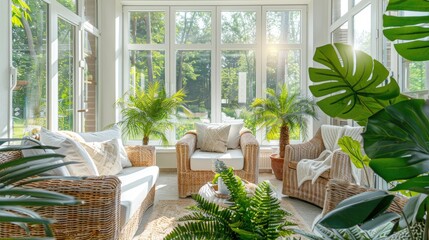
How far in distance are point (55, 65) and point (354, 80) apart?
Result: 138 inches

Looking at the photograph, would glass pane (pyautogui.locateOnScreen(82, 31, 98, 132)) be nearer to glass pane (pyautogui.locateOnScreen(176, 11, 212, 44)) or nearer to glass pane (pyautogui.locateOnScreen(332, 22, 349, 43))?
glass pane (pyautogui.locateOnScreen(176, 11, 212, 44))

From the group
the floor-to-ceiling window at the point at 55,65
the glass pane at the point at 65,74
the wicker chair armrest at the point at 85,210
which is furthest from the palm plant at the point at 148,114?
the wicker chair armrest at the point at 85,210

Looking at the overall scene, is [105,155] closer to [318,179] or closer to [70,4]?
[318,179]

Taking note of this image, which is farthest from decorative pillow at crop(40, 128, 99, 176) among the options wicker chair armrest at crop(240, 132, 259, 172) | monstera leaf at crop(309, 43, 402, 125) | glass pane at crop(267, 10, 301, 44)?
glass pane at crop(267, 10, 301, 44)

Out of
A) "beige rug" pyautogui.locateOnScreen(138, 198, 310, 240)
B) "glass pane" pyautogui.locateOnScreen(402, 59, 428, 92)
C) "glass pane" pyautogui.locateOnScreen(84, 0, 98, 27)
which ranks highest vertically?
"glass pane" pyautogui.locateOnScreen(84, 0, 98, 27)

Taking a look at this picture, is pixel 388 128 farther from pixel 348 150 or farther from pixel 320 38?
pixel 320 38

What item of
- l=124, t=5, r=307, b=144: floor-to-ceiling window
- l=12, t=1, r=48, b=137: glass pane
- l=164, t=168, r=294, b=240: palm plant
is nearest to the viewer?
l=164, t=168, r=294, b=240: palm plant

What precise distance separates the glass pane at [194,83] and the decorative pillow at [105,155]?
2491mm

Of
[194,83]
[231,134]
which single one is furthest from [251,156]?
[194,83]

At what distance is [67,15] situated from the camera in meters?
3.75

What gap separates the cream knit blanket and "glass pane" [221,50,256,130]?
1.69 metres

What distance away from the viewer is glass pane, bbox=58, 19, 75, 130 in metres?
3.65

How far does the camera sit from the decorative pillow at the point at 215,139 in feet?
13.8

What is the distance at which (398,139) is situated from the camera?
1.88 ft
